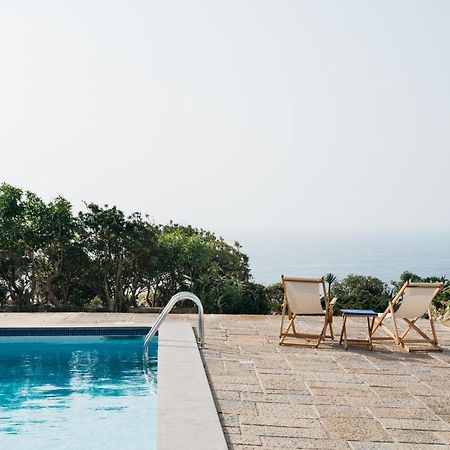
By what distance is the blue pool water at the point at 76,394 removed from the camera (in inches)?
184

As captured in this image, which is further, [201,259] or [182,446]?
[201,259]

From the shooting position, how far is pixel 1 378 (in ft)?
20.9

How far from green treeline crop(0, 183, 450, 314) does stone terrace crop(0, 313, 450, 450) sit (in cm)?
517

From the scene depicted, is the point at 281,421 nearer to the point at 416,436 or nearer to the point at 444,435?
the point at 416,436

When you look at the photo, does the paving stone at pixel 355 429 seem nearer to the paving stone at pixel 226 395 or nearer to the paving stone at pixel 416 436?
the paving stone at pixel 416 436

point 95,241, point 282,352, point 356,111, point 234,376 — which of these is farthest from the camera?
point 356,111

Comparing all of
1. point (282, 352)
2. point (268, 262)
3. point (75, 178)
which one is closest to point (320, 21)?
point (282, 352)

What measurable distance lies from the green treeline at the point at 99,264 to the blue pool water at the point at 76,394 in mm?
4480

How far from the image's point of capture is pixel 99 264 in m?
12.5

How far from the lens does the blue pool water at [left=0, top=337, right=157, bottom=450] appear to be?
4.67m

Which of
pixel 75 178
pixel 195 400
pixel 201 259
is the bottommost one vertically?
pixel 195 400

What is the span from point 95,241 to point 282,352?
6996 millimetres

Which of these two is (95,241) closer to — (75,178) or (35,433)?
(35,433)

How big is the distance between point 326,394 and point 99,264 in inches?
333
